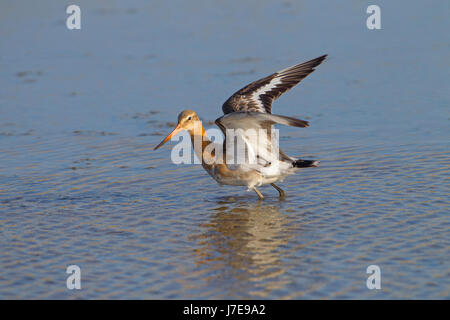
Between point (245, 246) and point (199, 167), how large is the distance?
8.87 ft

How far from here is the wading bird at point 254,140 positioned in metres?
7.10

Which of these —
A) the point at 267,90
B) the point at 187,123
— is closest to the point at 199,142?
the point at 187,123

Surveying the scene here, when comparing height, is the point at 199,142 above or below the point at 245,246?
above

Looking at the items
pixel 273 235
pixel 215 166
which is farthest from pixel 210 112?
pixel 273 235

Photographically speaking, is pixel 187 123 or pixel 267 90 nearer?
pixel 187 123

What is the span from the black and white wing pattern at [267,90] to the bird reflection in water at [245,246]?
1166 mm

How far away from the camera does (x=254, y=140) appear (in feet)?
24.9

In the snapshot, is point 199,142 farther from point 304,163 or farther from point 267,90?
point 304,163

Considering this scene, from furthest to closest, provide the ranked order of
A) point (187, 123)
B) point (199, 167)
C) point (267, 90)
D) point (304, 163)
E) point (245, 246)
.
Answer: point (199, 167) → point (267, 90) → point (187, 123) → point (304, 163) → point (245, 246)

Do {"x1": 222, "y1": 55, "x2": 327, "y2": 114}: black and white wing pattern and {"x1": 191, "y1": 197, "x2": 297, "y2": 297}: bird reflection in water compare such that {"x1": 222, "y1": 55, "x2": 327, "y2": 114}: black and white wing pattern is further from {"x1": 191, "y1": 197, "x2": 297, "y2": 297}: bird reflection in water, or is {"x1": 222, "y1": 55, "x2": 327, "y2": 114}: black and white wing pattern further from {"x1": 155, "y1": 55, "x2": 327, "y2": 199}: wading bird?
{"x1": 191, "y1": 197, "x2": 297, "y2": 297}: bird reflection in water

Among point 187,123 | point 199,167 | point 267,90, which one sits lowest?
point 199,167

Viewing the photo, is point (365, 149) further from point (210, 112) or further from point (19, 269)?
point (19, 269)

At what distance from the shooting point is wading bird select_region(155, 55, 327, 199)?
23.3 ft

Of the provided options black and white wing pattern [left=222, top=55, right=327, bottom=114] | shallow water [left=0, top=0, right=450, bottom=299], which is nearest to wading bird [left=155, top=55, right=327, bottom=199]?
black and white wing pattern [left=222, top=55, right=327, bottom=114]
